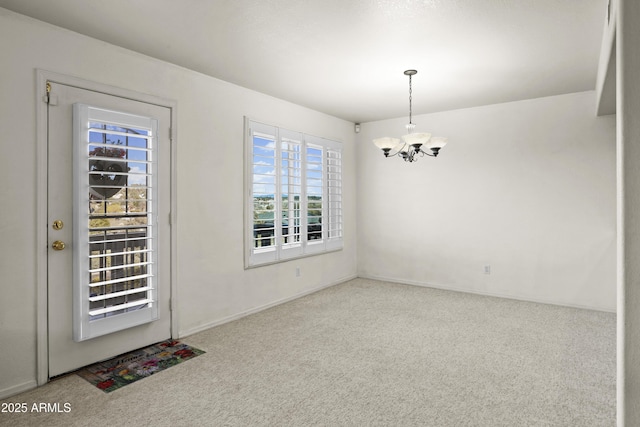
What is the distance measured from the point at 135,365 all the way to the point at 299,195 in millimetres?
2750

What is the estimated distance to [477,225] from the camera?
5195mm

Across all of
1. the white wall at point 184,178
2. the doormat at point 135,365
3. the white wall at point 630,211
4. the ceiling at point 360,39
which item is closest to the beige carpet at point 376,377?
the doormat at point 135,365

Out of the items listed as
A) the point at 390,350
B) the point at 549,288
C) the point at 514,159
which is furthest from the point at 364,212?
the point at 390,350

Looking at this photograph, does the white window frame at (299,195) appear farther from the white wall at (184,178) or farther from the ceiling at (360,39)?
the ceiling at (360,39)

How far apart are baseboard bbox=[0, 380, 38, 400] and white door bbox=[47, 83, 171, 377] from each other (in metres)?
0.13

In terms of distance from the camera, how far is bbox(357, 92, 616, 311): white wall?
175 inches

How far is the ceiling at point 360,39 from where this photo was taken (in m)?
2.52

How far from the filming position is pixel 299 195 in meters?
4.98

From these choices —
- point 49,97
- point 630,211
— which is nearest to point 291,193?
point 49,97

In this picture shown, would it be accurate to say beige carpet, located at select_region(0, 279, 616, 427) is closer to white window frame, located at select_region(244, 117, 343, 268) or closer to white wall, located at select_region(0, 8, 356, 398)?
white wall, located at select_region(0, 8, 356, 398)

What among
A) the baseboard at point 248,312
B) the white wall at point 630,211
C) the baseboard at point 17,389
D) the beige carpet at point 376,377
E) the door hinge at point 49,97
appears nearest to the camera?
the white wall at point 630,211

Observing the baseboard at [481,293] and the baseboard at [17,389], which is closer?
the baseboard at [17,389]

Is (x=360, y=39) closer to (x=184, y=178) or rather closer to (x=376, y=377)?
(x=184, y=178)

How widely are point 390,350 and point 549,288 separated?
2.72m
